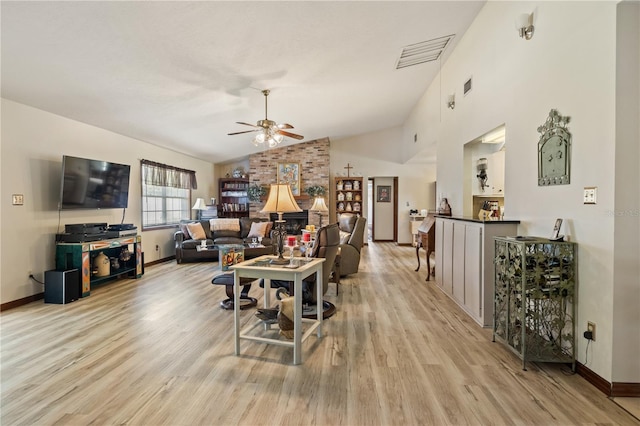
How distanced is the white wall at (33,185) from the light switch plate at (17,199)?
0.04 meters

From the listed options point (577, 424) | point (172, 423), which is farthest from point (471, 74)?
point (172, 423)

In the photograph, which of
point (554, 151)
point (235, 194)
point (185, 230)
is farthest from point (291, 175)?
point (554, 151)

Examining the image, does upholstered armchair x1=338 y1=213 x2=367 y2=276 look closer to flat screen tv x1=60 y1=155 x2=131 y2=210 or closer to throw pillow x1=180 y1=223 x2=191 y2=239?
throw pillow x1=180 y1=223 x2=191 y2=239

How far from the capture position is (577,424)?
5.66 ft

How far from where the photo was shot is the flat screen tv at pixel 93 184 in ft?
13.5

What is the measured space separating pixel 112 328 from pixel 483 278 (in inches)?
145

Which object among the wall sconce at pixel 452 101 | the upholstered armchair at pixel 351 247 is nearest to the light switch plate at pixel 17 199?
the upholstered armchair at pixel 351 247

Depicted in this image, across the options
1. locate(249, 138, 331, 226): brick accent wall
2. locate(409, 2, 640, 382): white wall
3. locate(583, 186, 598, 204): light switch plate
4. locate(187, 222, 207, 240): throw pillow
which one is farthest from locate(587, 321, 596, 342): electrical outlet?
locate(249, 138, 331, 226): brick accent wall

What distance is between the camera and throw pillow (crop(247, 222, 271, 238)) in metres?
7.18

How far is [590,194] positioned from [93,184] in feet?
18.5

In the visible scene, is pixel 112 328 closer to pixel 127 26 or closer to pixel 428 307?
pixel 127 26

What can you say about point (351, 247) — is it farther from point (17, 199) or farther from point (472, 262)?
point (17, 199)

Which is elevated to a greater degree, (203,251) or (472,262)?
(472,262)

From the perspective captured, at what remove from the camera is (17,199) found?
3.69 m
